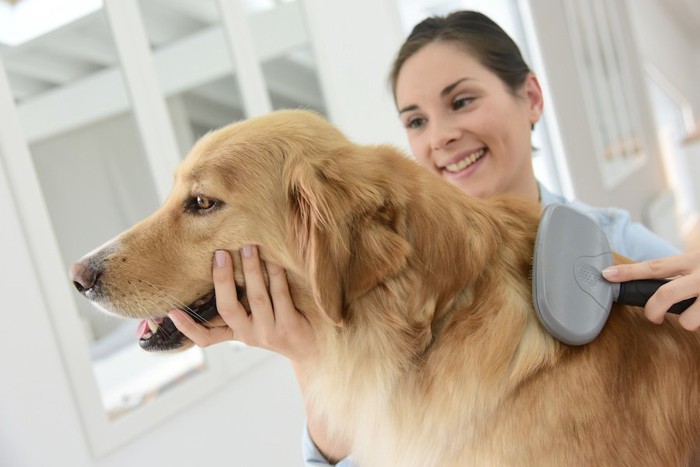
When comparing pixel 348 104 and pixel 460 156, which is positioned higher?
pixel 348 104

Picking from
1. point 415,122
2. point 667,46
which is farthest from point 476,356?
point 667,46

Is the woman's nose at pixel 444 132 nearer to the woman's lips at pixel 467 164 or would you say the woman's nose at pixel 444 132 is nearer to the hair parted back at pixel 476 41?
the woman's lips at pixel 467 164

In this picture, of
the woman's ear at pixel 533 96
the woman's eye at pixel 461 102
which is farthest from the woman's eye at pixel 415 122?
the woman's ear at pixel 533 96

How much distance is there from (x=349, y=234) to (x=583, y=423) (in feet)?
1.51

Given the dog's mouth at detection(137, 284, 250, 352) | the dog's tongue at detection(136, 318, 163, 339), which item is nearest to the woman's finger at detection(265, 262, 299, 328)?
the dog's mouth at detection(137, 284, 250, 352)

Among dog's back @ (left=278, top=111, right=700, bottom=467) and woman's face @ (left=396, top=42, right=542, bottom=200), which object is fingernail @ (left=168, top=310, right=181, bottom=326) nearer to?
dog's back @ (left=278, top=111, right=700, bottom=467)

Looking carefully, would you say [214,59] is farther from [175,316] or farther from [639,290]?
[639,290]

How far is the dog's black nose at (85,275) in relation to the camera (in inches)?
44.6

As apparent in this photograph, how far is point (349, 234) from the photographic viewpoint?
1.03 metres

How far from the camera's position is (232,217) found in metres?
1.13

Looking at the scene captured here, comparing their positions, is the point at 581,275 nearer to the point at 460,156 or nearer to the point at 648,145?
the point at 460,156

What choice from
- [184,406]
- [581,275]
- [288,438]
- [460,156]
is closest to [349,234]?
[581,275]

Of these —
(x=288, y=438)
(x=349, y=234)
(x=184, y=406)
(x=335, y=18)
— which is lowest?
(x=288, y=438)

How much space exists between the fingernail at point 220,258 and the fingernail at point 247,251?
1.4 inches
